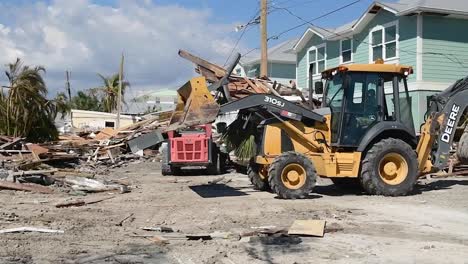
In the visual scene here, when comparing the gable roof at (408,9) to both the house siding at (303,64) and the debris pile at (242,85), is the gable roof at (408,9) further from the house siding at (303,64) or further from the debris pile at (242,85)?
the debris pile at (242,85)

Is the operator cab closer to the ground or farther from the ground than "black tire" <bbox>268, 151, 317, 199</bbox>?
farther from the ground

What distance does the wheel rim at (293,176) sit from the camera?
13.0m

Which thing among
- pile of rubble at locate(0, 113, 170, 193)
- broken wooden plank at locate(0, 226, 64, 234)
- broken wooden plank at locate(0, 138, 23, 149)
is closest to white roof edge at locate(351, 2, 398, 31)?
pile of rubble at locate(0, 113, 170, 193)

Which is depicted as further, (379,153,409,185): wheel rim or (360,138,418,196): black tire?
(379,153,409,185): wheel rim

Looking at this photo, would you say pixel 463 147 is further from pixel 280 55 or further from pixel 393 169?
pixel 280 55

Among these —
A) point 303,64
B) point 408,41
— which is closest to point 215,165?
point 408,41

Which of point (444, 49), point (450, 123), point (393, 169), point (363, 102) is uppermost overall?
point (444, 49)

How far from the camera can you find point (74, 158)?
2342 cm

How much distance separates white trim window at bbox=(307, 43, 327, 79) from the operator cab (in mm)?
18581

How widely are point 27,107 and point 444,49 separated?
1857cm

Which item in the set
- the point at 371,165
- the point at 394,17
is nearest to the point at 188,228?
the point at 371,165

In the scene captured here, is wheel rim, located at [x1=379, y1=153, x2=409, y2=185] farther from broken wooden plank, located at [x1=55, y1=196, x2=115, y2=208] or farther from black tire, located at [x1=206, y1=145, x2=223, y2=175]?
black tire, located at [x1=206, y1=145, x2=223, y2=175]

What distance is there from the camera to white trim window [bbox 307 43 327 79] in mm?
32388

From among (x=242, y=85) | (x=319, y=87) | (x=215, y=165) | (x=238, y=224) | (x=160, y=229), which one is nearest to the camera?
(x=160, y=229)
